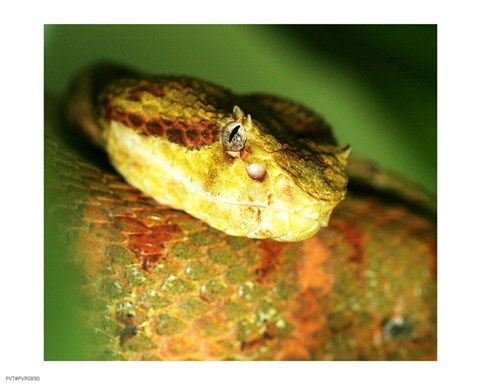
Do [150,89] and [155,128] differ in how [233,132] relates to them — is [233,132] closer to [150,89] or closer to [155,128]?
[155,128]

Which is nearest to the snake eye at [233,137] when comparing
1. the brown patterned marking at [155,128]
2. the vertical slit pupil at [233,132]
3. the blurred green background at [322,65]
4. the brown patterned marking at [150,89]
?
the vertical slit pupil at [233,132]

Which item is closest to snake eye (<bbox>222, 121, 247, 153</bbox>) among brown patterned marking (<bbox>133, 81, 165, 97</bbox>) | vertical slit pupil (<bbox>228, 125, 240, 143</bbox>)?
vertical slit pupil (<bbox>228, 125, 240, 143</bbox>)

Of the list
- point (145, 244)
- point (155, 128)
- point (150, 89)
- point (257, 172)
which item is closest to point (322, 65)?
point (150, 89)

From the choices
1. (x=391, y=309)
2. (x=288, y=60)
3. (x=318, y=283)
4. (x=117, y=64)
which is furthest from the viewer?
(x=288, y=60)

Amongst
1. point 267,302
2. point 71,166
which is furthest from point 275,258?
point 71,166

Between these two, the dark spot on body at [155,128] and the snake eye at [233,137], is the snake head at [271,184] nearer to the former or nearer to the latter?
the snake eye at [233,137]

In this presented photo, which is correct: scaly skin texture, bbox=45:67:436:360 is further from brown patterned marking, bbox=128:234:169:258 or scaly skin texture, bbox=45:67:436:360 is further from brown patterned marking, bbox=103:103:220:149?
brown patterned marking, bbox=103:103:220:149

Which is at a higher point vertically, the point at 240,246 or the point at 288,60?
the point at 288,60
